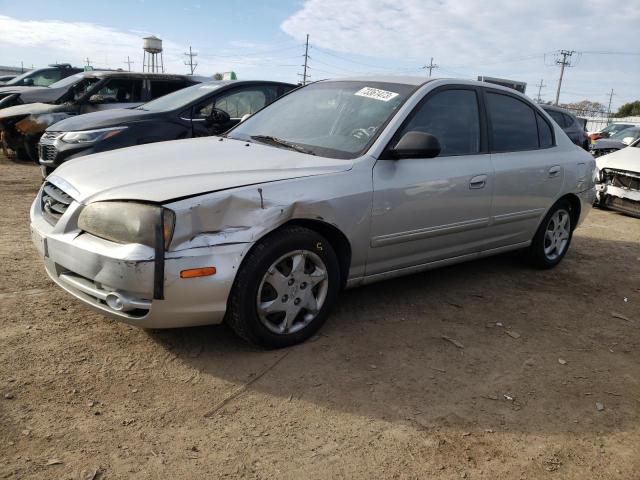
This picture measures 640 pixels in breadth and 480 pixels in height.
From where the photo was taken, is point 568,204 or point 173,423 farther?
point 568,204

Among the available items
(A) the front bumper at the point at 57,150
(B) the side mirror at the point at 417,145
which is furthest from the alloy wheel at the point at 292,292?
(A) the front bumper at the point at 57,150

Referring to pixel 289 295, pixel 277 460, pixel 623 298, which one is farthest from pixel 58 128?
pixel 623 298

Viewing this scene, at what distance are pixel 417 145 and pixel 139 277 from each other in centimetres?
181

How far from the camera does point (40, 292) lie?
3.72m

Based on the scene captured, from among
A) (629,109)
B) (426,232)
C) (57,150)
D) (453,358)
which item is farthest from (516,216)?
(629,109)

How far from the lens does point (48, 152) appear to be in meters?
6.82

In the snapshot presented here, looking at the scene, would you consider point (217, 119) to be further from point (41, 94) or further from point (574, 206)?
point (41, 94)

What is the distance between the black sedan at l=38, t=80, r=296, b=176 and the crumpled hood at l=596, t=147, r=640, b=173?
550 cm

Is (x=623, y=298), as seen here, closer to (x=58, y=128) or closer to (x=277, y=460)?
(x=277, y=460)

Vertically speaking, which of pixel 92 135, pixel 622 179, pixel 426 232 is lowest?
pixel 426 232

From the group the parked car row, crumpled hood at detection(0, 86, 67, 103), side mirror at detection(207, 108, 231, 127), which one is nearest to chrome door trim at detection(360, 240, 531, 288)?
side mirror at detection(207, 108, 231, 127)

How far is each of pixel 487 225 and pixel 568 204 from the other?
1.41 meters

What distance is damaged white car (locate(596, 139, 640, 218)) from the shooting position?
316 inches

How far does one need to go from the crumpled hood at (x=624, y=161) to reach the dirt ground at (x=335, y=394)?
475 centimetres
